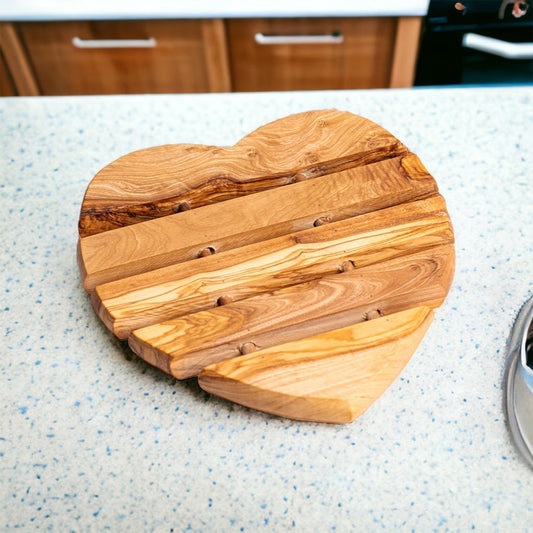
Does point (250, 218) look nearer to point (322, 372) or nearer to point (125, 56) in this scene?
point (322, 372)

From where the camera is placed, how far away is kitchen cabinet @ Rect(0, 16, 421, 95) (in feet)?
5.36

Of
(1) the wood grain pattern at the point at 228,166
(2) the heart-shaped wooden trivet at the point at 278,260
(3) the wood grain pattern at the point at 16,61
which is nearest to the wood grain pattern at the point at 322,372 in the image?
(2) the heart-shaped wooden trivet at the point at 278,260

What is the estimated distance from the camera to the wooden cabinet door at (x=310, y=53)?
163 centimetres

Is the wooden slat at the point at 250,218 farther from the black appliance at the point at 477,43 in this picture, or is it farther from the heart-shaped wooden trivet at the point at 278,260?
the black appliance at the point at 477,43

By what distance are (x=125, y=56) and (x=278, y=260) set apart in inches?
50.0

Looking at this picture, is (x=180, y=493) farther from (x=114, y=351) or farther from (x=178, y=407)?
(x=114, y=351)

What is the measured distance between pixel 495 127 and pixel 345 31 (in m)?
0.82

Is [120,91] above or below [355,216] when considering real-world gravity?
below

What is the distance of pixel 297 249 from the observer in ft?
2.38

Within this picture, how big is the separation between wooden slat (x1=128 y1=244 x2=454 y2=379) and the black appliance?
1086 millimetres

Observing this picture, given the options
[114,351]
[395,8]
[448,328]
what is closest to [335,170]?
[448,328]

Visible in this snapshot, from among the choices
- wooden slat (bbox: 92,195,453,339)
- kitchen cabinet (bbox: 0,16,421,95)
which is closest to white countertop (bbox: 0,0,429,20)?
kitchen cabinet (bbox: 0,16,421,95)

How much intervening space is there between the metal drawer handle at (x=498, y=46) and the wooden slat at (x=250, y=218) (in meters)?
0.92

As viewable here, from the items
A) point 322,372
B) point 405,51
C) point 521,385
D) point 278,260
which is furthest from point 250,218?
point 405,51
